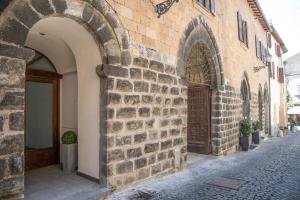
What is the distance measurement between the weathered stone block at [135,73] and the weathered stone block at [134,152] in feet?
3.92

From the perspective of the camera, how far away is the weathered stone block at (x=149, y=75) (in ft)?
15.7

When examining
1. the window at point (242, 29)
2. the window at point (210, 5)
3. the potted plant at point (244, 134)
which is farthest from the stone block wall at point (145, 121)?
the window at point (242, 29)

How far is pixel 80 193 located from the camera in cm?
389

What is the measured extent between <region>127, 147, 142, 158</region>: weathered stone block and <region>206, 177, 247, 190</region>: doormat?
1.49 m

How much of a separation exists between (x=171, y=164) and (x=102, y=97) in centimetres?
224

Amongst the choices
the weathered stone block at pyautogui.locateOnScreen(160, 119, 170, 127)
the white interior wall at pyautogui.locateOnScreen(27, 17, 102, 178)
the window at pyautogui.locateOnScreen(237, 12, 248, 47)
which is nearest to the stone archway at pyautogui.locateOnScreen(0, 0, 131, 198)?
the white interior wall at pyautogui.locateOnScreen(27, 17, 102, 178)

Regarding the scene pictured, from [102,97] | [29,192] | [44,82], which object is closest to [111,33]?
[102,97]

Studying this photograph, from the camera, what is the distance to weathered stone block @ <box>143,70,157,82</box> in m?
4.79

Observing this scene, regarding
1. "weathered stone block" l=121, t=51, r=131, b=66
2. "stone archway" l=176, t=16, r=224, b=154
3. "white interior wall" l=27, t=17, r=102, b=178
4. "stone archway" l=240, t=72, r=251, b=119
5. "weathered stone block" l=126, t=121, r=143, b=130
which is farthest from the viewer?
"stone archway" l=240, t=72, r=251, b=119

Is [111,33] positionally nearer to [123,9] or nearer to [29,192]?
[123,9]

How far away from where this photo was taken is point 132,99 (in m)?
4.51

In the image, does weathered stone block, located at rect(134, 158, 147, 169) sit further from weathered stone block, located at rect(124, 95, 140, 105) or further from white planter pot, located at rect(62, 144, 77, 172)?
white planter pot, located at rect(62, 144, 77, 172)

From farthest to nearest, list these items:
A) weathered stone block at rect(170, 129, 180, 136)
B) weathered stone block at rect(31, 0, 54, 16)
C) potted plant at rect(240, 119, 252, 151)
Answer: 1. potted plant at rect(240, 119, 252, 151)
2. weathered stone block at rect(170, 129, 180, 136)
3. weathered stone block at rect(31, 0, 54, 16)

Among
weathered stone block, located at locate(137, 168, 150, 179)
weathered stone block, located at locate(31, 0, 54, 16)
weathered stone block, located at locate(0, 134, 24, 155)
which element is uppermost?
weathered stone block, located at locate(31, 0, 54, 16)
